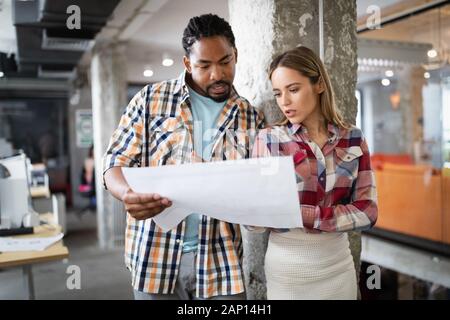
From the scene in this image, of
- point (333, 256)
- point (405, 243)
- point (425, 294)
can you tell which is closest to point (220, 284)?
point (333, 256)

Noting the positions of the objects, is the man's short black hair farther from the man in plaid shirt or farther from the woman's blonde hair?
the woman's blonde hair

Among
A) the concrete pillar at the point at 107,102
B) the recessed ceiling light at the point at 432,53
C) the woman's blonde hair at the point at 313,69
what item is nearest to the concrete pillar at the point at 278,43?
the woman's blonde hair at the point at 313,69

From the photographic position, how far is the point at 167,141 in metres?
1.19

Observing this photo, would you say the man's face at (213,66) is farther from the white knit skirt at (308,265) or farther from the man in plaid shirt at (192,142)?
the white knit skirt at (308,265)

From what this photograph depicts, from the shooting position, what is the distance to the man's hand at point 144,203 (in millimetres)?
1003

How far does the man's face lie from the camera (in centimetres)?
116

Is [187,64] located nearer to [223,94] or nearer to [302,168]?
[223,94]

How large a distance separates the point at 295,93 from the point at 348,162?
0.23 m

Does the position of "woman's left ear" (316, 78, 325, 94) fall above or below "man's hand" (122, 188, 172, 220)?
above

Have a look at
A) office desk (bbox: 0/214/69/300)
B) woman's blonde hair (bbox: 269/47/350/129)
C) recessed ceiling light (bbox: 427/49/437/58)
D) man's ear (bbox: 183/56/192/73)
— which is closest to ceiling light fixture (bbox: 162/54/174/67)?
man's ear (bbox: 183/56/192/73)

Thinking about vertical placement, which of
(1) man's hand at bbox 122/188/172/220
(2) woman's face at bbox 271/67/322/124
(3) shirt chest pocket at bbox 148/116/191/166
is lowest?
(1) man's hand at bbox 122/188/172/220

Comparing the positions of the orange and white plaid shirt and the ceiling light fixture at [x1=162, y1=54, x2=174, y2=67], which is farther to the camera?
the ceiling light fixture at [x1=162, y1=54, x2=174, y2=67]

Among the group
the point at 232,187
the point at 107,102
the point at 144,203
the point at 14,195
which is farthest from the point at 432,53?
the point at 144,203

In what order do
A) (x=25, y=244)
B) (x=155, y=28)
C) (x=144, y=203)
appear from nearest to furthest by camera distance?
(x=144, y=203) → (x=155, y=28) → (x=25, y=244)
